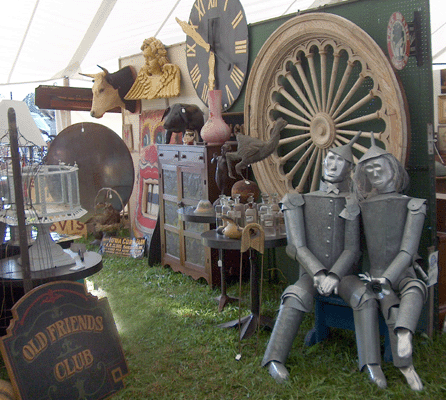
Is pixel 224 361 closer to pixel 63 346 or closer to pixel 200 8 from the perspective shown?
pixel 63 346

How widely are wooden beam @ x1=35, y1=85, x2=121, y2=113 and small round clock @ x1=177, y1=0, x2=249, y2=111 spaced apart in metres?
2.19

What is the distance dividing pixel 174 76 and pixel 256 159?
A: 2325 millimetres

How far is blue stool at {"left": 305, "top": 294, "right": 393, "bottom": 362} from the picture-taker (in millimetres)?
2756

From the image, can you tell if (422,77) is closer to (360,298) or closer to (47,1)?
(360,298)

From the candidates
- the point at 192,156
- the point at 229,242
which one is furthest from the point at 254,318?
the point at 192,156

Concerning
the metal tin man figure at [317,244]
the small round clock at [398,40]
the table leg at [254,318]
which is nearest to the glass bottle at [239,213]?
the table leg at [254,318]

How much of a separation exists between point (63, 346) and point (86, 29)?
4645 mm

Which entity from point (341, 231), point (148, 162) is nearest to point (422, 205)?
point (341, 231)

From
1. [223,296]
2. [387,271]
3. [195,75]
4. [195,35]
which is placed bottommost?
[223,296]

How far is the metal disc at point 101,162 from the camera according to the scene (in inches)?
243

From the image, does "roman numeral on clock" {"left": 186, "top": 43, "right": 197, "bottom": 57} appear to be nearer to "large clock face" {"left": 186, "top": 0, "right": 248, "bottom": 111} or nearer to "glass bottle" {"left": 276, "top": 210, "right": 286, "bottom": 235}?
"large clock face" {"left": 186, "top": 0, "right": 248, "bottom": 111}

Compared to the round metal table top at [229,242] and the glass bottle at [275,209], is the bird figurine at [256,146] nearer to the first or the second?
the glass bottle at [275,209]

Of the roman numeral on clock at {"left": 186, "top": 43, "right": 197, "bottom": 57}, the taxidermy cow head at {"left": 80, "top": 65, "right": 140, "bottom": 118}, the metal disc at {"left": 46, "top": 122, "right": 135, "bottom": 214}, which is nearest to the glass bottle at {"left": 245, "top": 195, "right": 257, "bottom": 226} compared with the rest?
the roman numeral on clock at {"left": 186, "top": 43, "right": 197, "bottom": 57}

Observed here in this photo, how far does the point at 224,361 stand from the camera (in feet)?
9.58
